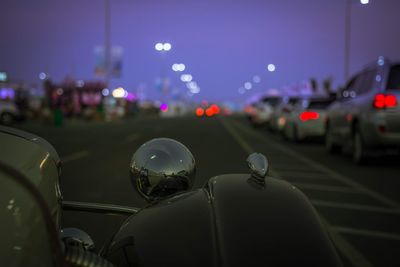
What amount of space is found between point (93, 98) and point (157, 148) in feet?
185

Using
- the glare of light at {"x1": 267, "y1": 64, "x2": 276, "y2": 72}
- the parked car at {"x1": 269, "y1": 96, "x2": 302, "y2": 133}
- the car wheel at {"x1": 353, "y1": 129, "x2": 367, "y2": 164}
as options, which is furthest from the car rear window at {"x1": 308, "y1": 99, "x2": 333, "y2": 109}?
the glare of light at {"x1": 267, "y1": 64, "x2": 276, "y2": 72}

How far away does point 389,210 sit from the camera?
687 centimetres

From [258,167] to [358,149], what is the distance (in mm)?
10013

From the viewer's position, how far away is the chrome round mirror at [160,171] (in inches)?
95.6

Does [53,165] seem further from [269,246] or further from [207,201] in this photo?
[269,246]

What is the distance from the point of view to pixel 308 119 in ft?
60.6

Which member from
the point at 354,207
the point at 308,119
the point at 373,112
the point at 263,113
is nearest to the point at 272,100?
the point at 263,113

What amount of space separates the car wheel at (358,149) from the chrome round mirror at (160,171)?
951 centimetres

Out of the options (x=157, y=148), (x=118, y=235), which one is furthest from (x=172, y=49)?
(x=118, y=235)

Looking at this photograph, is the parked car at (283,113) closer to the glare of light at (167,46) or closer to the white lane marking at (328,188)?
the white lane marking at (328,188)

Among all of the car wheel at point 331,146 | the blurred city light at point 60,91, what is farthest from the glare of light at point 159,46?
the blurred city light at point 60,91

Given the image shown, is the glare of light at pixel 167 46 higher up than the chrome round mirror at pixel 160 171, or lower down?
higher up

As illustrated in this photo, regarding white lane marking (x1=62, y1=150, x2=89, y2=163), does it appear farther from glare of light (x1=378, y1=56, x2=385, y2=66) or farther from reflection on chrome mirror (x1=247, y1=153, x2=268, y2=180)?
reflection on chrome mirror (x1=247, y1=153, x2=268, y2=180)

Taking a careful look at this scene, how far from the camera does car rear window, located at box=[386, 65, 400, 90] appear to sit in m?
11.0
